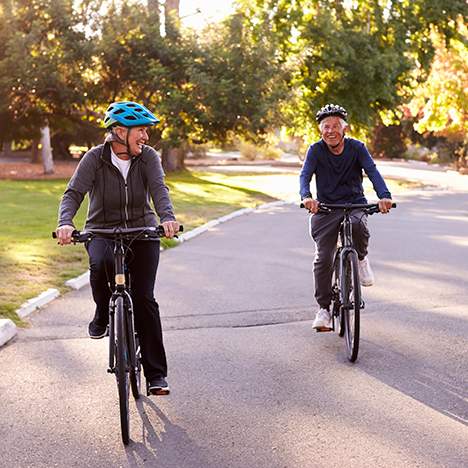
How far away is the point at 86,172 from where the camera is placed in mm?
5273

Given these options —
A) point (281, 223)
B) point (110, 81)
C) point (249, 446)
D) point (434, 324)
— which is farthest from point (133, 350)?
point (110, 81)

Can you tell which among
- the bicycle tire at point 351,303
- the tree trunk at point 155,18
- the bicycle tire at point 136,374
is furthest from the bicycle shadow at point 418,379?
the tree trunk at point 155,18

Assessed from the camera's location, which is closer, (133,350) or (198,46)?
(133,350)

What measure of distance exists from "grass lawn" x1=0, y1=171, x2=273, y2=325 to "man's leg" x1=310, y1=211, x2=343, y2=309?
9.50 ft

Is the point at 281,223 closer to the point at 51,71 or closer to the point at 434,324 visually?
the point at 434,324

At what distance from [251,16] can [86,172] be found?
1107 inches

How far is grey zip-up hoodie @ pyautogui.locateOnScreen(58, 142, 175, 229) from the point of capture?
17.4 ft

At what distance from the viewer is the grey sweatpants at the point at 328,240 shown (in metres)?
7.00

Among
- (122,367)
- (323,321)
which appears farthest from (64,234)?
(323,321)

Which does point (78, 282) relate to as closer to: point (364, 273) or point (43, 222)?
point (364, 273)

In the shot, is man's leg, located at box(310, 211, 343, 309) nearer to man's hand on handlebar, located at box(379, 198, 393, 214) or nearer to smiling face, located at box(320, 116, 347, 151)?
man's hand on handlebar, located at box(379, 198, 393, 214)

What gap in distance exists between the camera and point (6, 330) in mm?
7473

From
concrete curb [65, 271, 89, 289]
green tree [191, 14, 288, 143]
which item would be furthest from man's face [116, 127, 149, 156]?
green tree [191, 14, 288, 143]

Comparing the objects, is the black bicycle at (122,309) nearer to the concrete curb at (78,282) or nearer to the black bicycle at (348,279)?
the black bicycle at (348,279)
